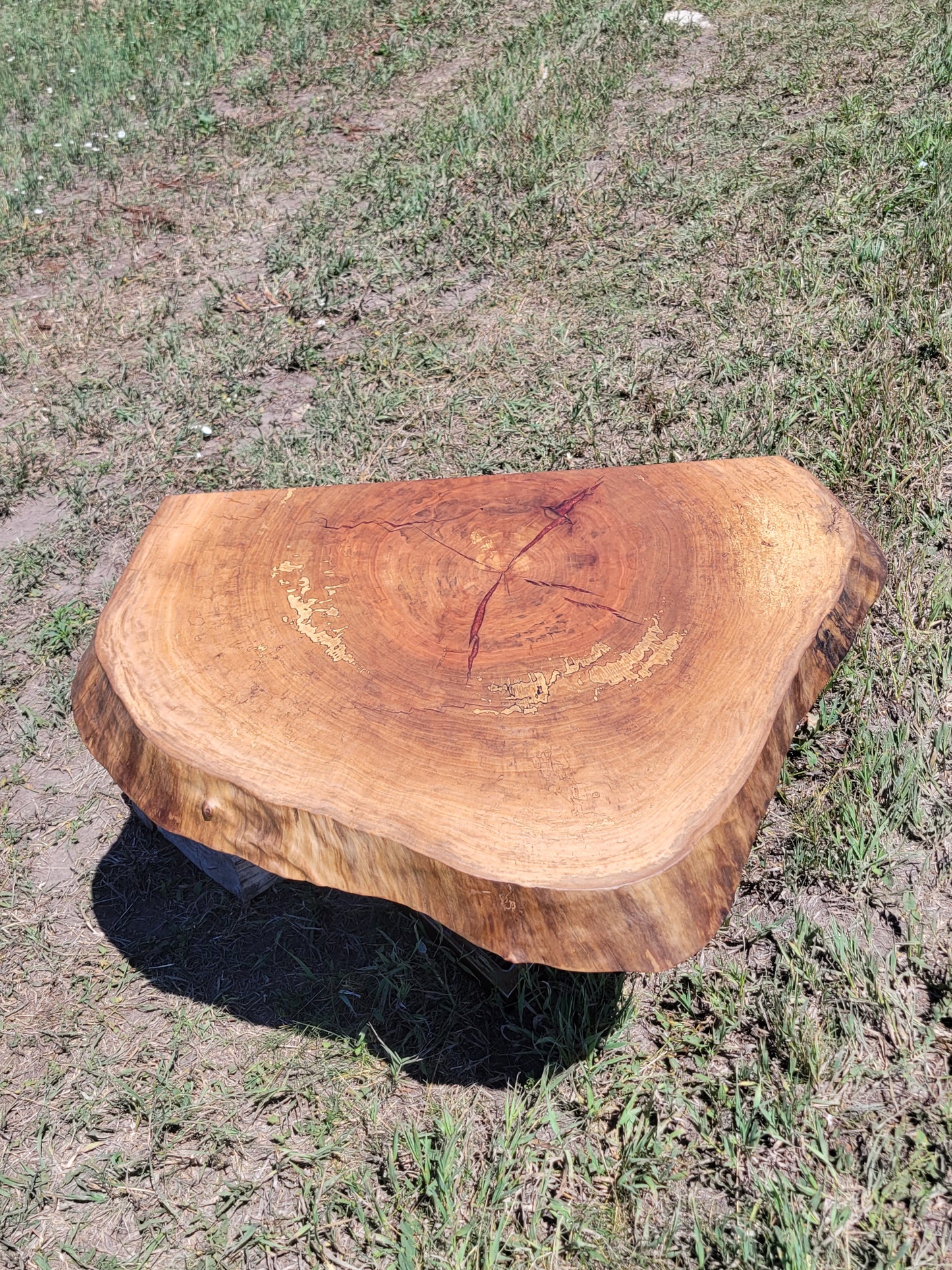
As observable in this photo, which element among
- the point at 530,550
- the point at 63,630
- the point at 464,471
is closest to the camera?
the point at 530,550

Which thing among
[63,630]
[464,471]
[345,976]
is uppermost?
[63,630]

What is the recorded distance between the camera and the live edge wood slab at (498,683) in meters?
1.36

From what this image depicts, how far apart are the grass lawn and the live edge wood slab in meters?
0.62

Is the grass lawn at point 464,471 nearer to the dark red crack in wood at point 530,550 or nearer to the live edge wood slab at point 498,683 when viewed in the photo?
the live edge wood slab at point 498,683

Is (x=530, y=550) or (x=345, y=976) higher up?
(x=530, y=550)

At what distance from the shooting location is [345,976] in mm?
2094

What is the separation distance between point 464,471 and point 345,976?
5.60ft

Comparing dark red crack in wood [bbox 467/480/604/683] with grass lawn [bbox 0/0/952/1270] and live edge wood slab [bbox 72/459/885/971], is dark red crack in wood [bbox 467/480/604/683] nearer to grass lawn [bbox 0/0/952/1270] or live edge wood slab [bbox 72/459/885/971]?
live edge wood slab [bbox 72/459/885/971]

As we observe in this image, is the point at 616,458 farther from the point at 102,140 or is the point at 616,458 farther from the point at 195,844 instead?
the point at 102,140

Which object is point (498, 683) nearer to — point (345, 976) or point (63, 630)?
point (345, 976)

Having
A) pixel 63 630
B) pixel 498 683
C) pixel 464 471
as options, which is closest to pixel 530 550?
pixel 498 683

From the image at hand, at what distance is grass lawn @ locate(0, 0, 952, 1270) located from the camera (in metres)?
1.75

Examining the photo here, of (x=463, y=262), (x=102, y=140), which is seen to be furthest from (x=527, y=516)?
(x=102, y=140)

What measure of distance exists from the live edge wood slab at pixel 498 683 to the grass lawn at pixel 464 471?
2.03 ft
